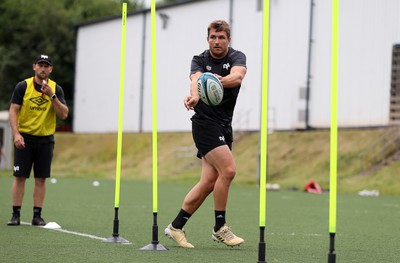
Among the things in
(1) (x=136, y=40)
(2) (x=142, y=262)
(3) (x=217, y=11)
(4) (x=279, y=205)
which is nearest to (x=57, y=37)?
(1) (x=136, y=40)

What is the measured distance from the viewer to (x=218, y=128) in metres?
8.82

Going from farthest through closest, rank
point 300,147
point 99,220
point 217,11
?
1. point 217,11
2. point 300,147
3. point 99,220

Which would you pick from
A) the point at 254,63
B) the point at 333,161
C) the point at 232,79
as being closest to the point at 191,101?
the point at 232,79

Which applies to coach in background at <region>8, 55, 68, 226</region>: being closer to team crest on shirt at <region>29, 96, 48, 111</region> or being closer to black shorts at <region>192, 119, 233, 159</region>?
team crest on shirt at <region>29, 96, 48, 111</region>

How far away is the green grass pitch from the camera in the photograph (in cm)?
815

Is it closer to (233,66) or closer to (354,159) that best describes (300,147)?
(354,159)

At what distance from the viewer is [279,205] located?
60.2ft

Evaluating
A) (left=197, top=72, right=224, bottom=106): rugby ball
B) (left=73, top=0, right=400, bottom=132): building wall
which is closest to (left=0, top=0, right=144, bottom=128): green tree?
(left=73, top=0, right=400, bottom=132): building wall

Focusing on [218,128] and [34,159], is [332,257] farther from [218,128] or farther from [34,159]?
[34,159]

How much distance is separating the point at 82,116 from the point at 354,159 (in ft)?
83.1

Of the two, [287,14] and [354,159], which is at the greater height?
[287,14]

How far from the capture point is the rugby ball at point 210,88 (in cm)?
822

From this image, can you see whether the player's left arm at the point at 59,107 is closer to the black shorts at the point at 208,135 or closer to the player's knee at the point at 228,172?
the black shorts at the point at 208,135

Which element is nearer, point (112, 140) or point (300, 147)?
point (300, 147)
